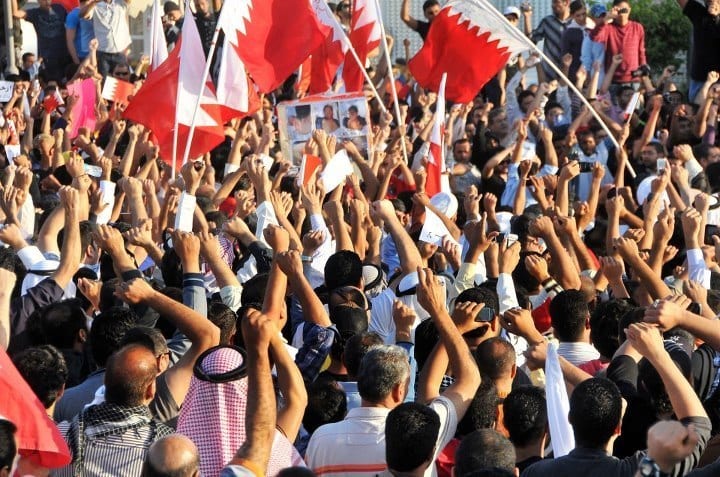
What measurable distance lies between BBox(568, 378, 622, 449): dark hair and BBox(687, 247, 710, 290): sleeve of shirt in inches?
133

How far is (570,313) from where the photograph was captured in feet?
21.1

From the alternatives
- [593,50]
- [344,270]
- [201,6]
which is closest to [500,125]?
[593,50]

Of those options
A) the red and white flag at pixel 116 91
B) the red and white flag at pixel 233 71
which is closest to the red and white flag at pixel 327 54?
the red and white flag at pixel 233 71

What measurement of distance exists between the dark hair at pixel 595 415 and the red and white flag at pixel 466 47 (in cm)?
795

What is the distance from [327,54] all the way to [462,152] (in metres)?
1.69

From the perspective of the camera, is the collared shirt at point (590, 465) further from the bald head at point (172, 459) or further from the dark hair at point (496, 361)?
the bald head at point (172, 459)

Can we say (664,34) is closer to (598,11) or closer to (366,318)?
(598,11)

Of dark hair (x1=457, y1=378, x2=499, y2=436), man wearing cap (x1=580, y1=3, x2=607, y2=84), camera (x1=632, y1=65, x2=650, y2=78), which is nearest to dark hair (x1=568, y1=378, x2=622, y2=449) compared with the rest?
dark hair (x1=457, y1=378, x2=499, y2=436)

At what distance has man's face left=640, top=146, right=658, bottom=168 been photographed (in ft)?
44.1

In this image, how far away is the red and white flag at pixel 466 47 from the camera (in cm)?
1255

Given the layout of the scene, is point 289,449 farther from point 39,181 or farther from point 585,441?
point 39,181

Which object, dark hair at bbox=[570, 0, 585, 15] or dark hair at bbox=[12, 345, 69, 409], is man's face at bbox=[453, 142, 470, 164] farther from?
dark hair at bbox=[12, 345, 69, 409]

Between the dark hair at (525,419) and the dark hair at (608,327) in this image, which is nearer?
the dark hair at (525,419)

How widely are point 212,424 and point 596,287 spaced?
4.10 metres
